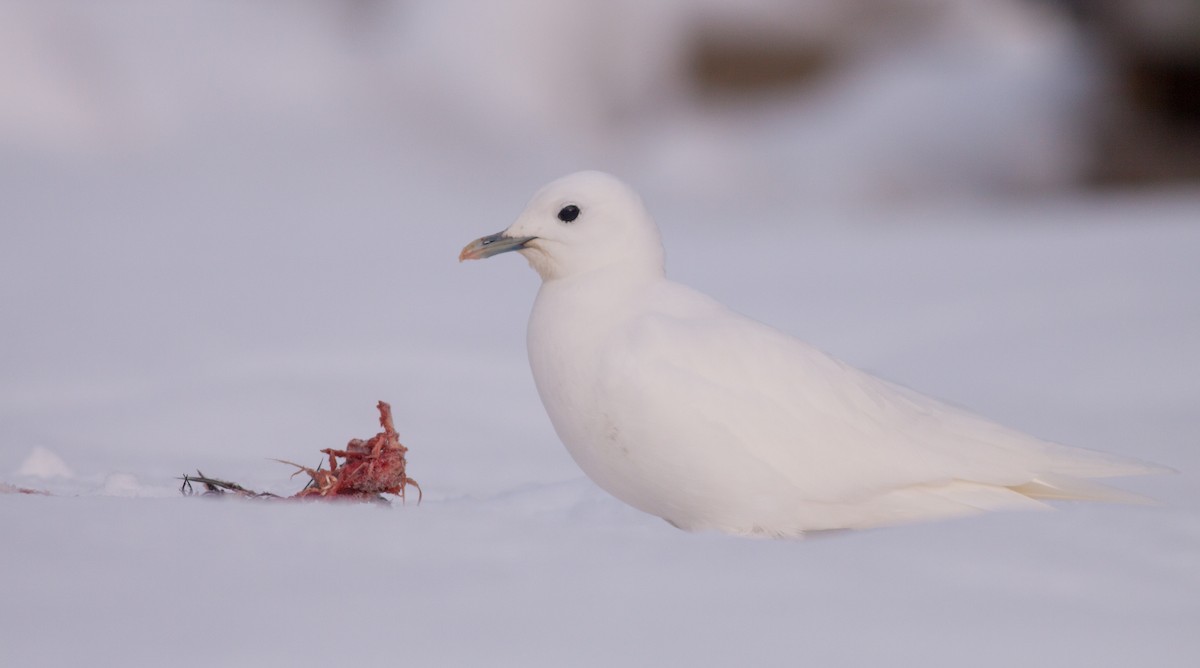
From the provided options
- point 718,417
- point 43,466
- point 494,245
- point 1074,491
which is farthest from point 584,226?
point 43,466

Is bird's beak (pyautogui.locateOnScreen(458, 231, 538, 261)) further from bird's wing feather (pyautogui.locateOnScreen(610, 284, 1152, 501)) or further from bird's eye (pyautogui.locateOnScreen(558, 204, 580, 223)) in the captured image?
bird's wing feather (pyautogui.locateOnScreen(610, 284, 1152, 501))

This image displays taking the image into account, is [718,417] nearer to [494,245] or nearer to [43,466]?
[494,245]

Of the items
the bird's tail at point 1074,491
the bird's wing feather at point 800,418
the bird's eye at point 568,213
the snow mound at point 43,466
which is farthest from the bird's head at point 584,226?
the snow mound at point 43,466

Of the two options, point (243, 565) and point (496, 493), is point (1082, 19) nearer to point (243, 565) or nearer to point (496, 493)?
point (496, 493)

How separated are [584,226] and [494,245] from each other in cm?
18

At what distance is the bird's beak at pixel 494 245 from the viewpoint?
2.54m

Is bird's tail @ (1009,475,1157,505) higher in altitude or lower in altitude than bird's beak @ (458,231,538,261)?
lower

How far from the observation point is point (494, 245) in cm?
255

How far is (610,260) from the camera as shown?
2.52 metres

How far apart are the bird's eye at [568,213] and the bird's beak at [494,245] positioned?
0.22 ft

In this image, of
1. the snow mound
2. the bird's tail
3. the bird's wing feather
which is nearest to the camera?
the bird's wing feather

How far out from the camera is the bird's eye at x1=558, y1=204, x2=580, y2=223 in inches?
99.2

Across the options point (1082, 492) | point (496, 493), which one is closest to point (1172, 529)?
point (1082, 492)

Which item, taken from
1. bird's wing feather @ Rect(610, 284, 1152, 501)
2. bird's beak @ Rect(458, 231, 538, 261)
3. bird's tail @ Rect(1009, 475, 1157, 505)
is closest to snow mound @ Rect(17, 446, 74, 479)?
bird's beak @ Rect(458, 231, 538, 261)
